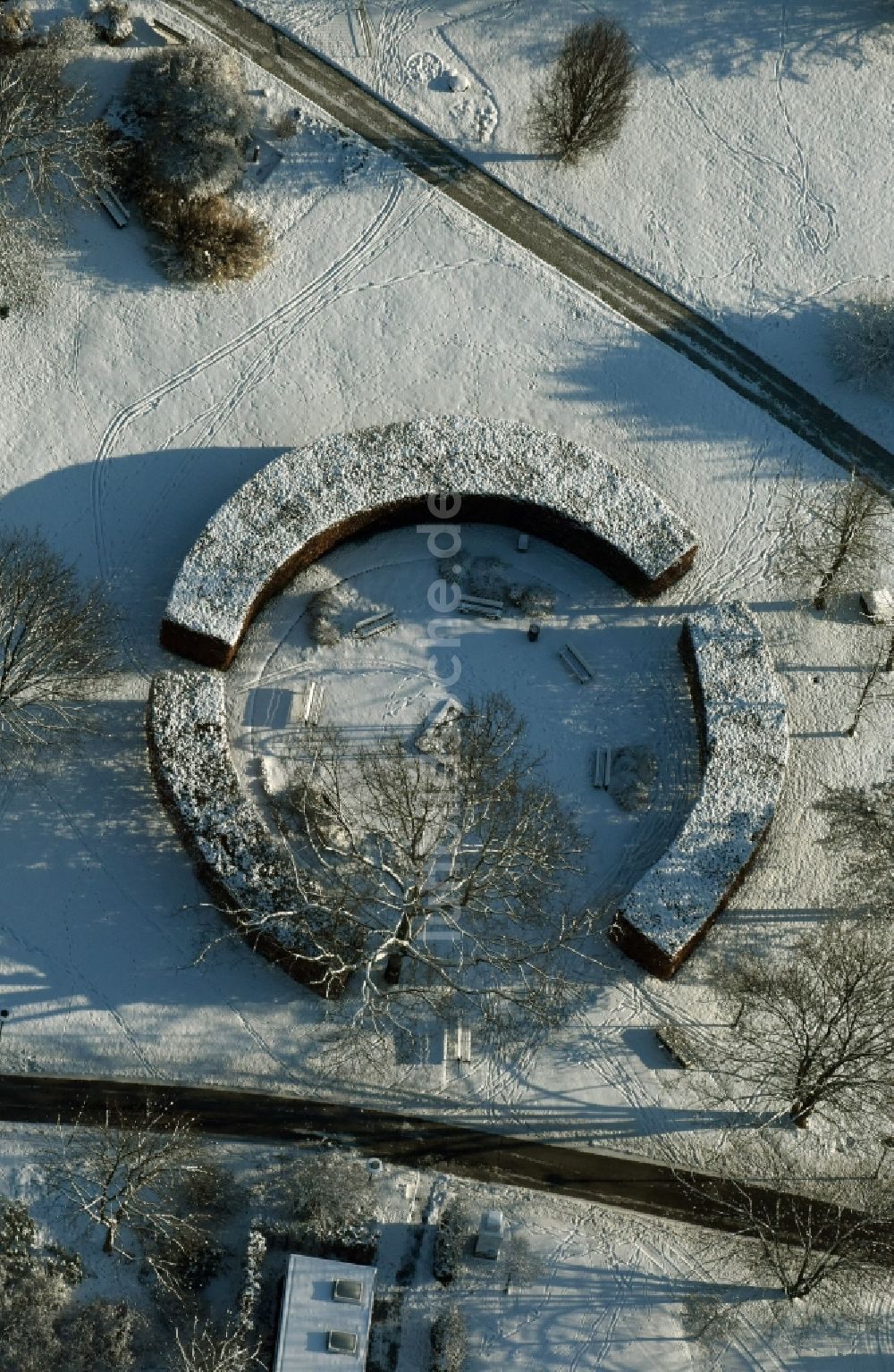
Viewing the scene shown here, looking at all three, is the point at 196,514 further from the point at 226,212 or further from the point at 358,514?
the point at 226,212

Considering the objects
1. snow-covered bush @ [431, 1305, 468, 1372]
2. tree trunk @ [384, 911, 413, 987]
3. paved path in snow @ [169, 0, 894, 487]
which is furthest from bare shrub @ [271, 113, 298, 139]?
snow-covered bush @ [431, 1305, 468, 1372]

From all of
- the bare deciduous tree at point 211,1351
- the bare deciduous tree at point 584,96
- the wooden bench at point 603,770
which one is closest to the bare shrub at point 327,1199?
the bare deciduous tree at point 211,1351

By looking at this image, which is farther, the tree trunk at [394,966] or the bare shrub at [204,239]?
the bare shrub at [204,239]

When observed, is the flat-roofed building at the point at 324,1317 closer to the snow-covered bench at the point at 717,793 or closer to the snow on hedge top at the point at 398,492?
the snow-covered bench at the point at 717,793

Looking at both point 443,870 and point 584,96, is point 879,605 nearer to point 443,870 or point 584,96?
point 443,870

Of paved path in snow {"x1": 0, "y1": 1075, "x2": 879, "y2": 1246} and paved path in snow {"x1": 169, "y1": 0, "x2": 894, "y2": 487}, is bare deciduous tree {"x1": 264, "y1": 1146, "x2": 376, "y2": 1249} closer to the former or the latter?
paved path in snow {"x1": 0, "y1": 1075, "x2": 879, "y2": 1246}
